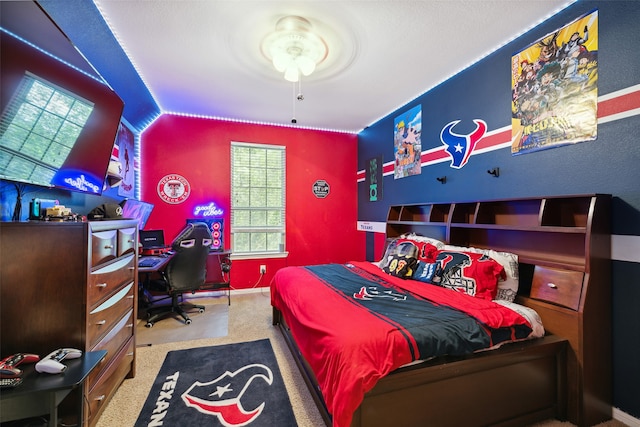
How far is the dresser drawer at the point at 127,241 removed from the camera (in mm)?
1780

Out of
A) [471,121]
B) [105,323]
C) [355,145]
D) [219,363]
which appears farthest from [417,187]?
[105,323]

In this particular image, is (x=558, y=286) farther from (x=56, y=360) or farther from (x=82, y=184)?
(x=82, y=184)

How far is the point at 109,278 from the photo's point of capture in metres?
1.63

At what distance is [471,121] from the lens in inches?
111

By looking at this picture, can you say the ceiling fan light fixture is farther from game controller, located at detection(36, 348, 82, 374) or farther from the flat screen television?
game controller, located at detection(36, 348, 82, 374)

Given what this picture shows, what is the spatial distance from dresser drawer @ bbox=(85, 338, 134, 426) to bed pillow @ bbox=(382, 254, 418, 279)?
2.40m

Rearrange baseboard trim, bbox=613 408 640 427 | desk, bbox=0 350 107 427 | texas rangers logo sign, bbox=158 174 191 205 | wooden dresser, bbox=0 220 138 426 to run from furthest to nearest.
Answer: texas rangers logo sign, bbox=158 174 191 205 → baseboard trim, bbox=613 408 640 427 → wooden dresser, bbox=0 220 138 426 → desk, bbox=0 350 107 427

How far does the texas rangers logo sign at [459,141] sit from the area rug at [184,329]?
331cm

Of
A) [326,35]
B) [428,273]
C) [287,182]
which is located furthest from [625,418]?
[287,182]

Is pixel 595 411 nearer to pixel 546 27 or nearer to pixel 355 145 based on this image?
pixel 546 27

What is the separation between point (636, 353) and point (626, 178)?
113 centimetres

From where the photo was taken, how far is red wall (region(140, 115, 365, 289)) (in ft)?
13.4

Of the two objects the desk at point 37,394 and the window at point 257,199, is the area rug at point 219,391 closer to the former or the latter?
the desk at point 37,394

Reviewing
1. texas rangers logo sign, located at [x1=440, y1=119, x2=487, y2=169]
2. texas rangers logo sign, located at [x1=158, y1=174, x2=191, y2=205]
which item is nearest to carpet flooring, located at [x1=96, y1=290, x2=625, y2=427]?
texas rangers logo sign, located at [x1=158, y1=174, x2=191, y2=205]
